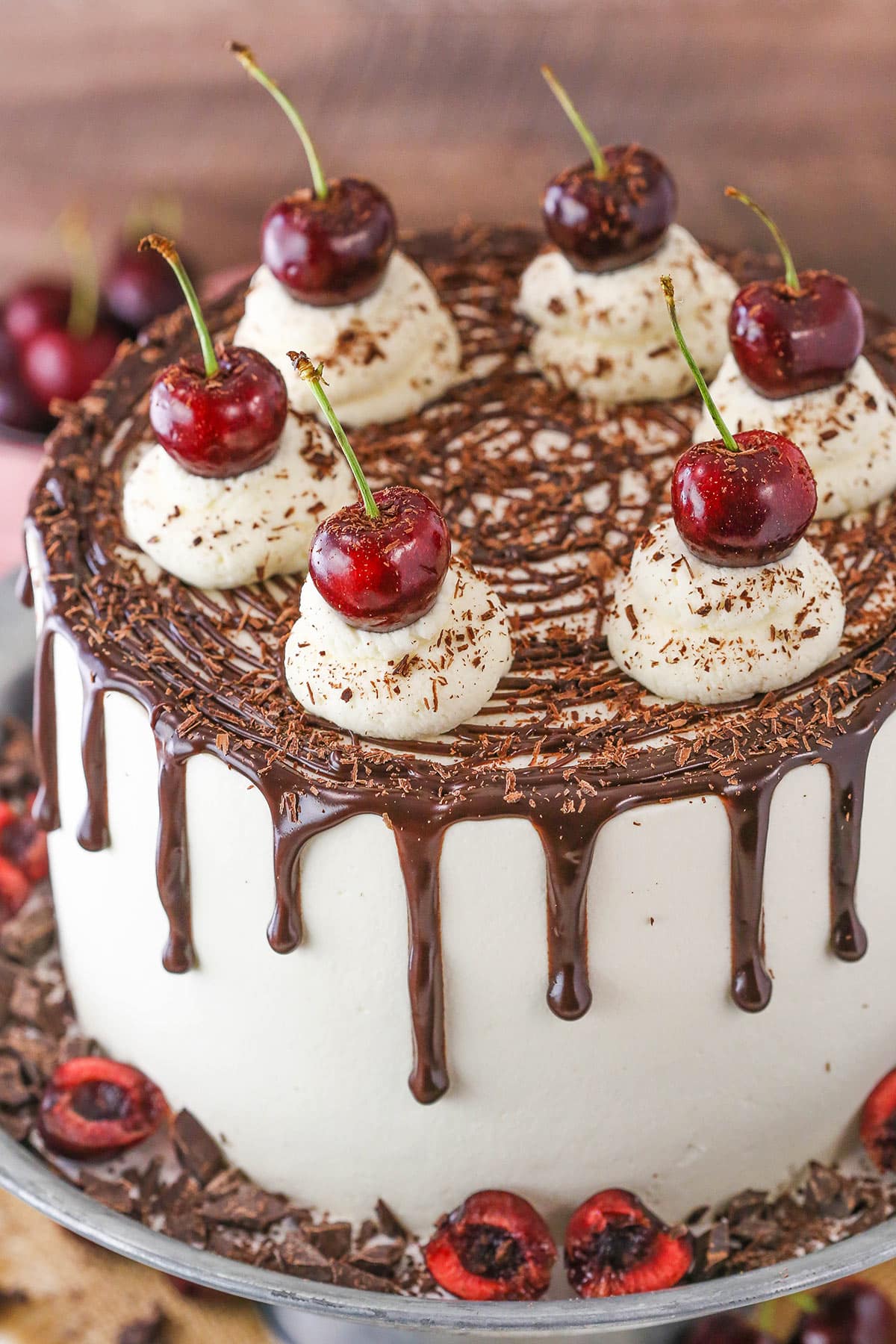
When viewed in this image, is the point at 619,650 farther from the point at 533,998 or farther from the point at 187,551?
the point at 187,551

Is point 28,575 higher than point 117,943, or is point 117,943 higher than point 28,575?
point 28,575

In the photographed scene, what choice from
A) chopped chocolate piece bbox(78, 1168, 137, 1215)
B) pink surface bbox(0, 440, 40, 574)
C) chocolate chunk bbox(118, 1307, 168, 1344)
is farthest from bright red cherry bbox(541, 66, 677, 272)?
chocolate chunk bbox(118, 1307, 168, 1344)

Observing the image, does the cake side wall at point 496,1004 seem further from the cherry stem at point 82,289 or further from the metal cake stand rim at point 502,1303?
the cherry stem at point 82,289

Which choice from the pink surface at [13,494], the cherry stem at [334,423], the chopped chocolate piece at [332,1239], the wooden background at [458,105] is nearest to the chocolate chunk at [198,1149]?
the chopped chocolate piece at [332,1239]

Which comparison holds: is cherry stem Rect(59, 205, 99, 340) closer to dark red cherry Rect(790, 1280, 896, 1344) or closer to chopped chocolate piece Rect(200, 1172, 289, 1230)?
chopped chocolate piece Rect(200, 1172, 289, 1230)

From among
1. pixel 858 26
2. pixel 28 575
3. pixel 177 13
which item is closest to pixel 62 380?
pixel 177 13

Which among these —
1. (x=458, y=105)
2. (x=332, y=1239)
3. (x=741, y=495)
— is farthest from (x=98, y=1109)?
(x=458, y=105)

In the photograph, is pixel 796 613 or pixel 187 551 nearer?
pixel 796 613

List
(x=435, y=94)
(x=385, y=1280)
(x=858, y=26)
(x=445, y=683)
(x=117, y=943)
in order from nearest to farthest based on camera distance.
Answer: (x=445, y=683)
(x=385, y=1280)
(x=117, y=943)
(x=858, y=26)
(x=435, y=94)
